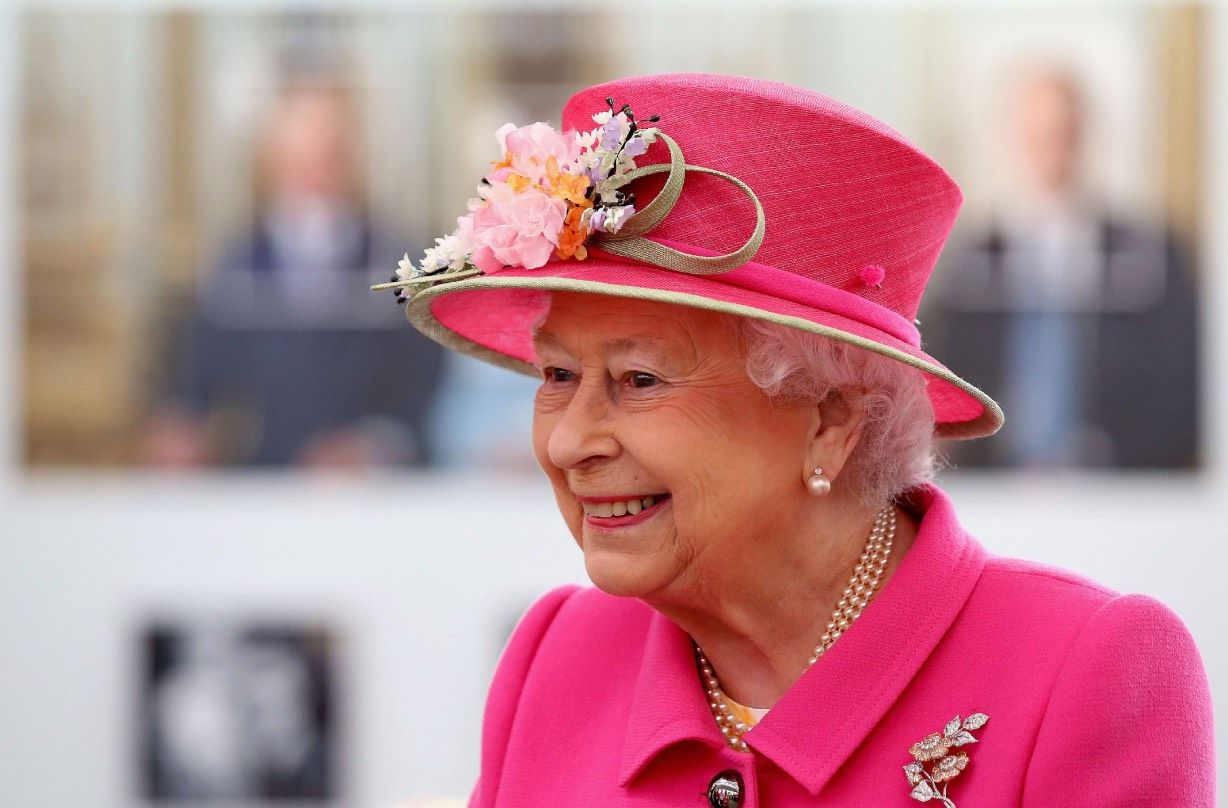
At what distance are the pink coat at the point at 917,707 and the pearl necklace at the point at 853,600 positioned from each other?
0.16 feet

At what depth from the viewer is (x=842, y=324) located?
5.87 ft

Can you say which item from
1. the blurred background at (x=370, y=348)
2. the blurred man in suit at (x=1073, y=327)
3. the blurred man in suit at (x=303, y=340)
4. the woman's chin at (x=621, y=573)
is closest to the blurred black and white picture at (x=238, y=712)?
the blurred background at (x=370, y=348)

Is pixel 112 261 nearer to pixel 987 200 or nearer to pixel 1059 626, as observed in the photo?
pixel 987 200

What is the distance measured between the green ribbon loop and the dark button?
2.17 feet

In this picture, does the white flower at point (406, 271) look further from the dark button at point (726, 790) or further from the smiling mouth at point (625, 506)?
the dark button at point (726, 790)

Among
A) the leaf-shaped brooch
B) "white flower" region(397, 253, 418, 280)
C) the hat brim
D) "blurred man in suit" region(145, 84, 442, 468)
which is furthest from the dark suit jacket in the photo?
the leaf-shaped brooch

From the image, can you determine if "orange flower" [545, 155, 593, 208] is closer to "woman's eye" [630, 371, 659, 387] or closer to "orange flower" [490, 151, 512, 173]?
"orange flower" [490, 151, 512, 173]

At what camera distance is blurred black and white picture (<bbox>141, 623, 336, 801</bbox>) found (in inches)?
223

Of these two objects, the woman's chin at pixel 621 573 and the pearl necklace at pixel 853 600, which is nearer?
the woman's chin at pixel 621 573

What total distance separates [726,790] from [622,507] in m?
0.39

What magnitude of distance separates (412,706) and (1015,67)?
3.36 meters

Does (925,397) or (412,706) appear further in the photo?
(412,706)

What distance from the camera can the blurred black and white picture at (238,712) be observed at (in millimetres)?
5672

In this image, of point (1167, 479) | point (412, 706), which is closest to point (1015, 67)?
point (1167, 479)
